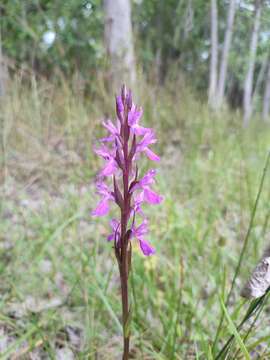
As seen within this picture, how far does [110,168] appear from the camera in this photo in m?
0.66

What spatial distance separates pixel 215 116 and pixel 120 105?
4395mm


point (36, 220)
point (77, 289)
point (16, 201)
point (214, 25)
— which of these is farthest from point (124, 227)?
point (214, 25)

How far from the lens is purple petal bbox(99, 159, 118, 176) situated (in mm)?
658

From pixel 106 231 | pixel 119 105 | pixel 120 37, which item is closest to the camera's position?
pixel 119 105

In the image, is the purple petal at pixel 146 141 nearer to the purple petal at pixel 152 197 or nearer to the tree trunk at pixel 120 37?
the purple petal at pixel 152 197

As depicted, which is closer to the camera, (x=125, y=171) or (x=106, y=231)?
(x=125, y=171)

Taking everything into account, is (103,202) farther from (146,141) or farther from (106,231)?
(106,231)

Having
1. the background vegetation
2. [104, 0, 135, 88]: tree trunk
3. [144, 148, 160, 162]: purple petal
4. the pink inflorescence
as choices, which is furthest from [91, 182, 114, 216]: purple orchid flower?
[104, 0, 135, 88]: tree trunk

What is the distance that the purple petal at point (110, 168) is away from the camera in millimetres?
658

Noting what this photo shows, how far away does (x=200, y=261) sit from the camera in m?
1.76

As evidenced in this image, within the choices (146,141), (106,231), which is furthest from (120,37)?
(146,141)

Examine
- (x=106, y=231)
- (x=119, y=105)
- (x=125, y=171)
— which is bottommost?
(x=106, y=231)

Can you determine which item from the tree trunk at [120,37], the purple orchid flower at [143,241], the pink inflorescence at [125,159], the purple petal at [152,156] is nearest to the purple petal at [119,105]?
the pink inflorescence at [125,159]

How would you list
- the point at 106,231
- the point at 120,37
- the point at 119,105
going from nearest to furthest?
the point at 119,105
the point at 106,231
the point at 120,37
